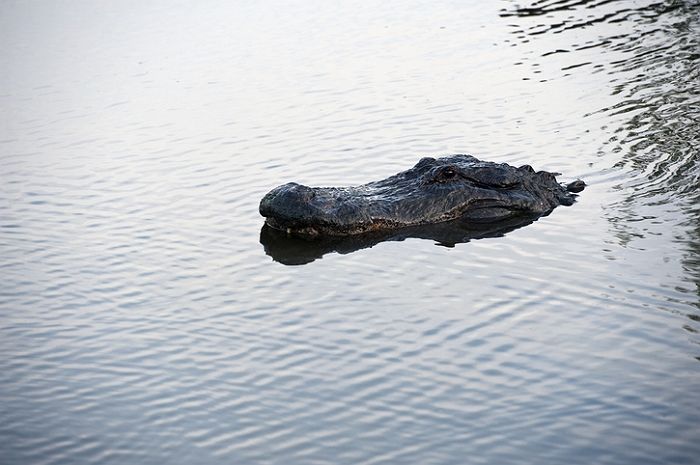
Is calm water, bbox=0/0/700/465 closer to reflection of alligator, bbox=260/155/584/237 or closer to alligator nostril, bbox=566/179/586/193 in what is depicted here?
alligator nostril, bbox=566/179/586/193

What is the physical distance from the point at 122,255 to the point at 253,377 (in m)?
2.93

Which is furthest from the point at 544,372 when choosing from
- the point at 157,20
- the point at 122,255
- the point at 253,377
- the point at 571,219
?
the point at 157,20

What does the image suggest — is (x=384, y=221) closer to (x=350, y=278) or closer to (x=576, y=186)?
(x=350, y=278)

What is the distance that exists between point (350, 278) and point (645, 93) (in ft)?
21.9

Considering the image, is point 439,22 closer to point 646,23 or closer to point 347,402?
point 646,23

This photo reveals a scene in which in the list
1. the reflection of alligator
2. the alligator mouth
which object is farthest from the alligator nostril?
the alligator mouth

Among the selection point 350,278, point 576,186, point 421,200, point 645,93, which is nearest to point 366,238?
point 421,200

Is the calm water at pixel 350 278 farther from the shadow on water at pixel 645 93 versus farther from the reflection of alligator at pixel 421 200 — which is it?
the reflection of alligator at pixel 421 200

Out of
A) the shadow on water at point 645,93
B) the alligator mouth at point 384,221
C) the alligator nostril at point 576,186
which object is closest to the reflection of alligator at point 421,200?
the alligator mouth at point 384,221

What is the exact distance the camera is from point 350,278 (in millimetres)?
8180

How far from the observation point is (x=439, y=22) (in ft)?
65.5

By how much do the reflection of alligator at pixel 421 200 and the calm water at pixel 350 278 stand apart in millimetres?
331

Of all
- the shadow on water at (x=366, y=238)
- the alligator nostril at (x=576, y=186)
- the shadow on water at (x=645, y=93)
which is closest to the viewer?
the shadow on water at (x=366, y=238)

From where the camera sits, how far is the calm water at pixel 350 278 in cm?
589
